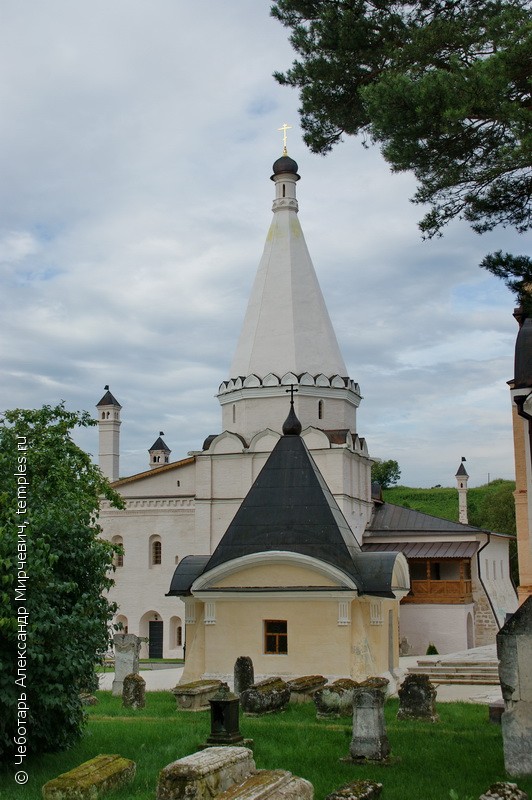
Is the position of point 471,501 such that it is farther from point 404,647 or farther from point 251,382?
point 251,382

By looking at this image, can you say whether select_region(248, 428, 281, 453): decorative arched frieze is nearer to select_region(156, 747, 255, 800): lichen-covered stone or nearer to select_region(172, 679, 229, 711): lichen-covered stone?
select_region(172, 679, 229, 711): lichen-covered stone

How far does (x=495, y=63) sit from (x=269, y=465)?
10432 mm

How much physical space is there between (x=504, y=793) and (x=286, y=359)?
2491 centimetres

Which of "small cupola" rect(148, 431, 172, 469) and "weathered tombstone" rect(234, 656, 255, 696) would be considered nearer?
"weathered tombstone" rect(234, 656, 255, 696)

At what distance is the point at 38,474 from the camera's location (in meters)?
16.2

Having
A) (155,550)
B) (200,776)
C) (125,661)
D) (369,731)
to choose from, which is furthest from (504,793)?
(155,550)

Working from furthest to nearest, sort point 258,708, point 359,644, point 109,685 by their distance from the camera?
point 109,685
point 359,644
point 258,708

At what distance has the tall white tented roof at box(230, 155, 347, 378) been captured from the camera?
3152cm

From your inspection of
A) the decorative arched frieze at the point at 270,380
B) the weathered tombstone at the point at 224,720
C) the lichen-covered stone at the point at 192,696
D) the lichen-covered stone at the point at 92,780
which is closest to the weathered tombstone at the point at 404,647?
the decorative arched frieze at the point at 270,380

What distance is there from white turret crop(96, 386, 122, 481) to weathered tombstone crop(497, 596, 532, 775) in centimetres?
A: 3001

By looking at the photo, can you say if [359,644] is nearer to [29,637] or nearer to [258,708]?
[258,708]

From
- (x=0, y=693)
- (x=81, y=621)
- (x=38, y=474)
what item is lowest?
(x=0, y=693)

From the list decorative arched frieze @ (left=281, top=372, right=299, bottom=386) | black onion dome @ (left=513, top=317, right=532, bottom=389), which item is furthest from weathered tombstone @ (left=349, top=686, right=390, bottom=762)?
decorative arched frieze @ (left=281, top=372, right=299, bottom=386)

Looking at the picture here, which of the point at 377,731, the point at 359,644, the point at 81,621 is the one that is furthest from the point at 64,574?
the point at 359,644
